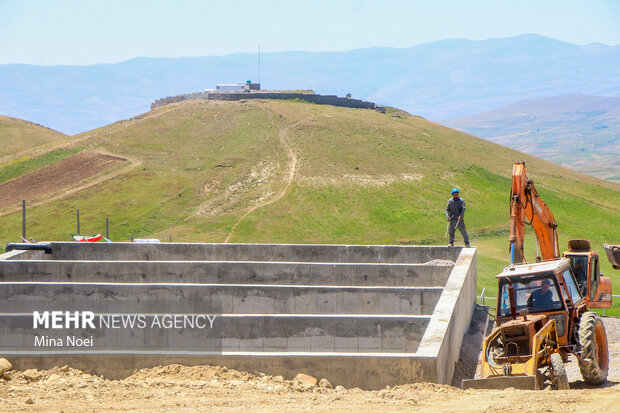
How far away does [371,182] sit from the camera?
229 feet

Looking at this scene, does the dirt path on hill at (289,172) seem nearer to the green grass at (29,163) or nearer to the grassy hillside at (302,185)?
the grassy hillside at (302,185)

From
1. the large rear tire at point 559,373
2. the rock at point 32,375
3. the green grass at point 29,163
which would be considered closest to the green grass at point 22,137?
the green grass at point 29,163

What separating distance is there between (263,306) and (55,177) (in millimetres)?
59628

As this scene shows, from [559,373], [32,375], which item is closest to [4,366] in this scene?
[32,375]

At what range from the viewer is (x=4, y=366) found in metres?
14.3

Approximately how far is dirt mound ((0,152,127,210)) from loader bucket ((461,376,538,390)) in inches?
2393

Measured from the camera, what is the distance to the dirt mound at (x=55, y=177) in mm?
70438

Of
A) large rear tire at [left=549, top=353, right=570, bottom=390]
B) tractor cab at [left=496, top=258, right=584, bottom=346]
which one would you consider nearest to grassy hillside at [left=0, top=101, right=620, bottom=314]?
tractor cab at [left=496, top=258, right=584, bottom=346]

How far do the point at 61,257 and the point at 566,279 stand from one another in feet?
50.9

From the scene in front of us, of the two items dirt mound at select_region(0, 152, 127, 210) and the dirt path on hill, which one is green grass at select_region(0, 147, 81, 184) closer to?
dirt mound at select_region(0, 152, 127, 210)

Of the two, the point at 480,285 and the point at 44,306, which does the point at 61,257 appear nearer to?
the point at 44,306

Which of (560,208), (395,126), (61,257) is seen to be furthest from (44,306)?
(395,126)

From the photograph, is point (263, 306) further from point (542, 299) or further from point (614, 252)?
point (614, 252)

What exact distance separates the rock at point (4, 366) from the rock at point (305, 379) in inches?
210
